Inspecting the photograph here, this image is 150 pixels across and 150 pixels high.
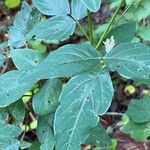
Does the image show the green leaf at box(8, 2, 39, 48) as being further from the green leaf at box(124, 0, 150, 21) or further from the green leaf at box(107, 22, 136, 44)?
the green leaf at box(124, 0, 150, 21)

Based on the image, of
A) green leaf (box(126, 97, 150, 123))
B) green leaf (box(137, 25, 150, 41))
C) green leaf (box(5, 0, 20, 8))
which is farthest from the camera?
green leaf (box(5, 0, 20, 8))

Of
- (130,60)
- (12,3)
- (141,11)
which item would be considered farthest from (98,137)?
(12,3)

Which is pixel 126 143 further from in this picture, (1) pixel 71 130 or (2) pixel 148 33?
(1) pixel 71 130

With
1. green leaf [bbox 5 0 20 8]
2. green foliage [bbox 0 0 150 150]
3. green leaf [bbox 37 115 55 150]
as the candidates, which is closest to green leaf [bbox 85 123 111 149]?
green foliage [bbox 0 0 150 150]

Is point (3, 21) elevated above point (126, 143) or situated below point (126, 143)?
above

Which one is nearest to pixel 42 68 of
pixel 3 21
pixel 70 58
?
pixel 70 58

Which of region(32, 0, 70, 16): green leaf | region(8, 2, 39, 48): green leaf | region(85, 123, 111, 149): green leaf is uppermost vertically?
region(32, 0, 70, 16): green leaf
